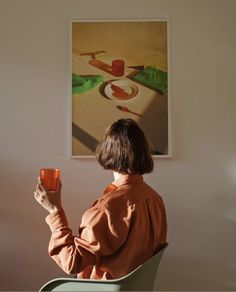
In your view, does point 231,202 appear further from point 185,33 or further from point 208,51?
point 185,33

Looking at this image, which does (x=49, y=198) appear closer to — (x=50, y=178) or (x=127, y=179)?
(x=50, y=178)

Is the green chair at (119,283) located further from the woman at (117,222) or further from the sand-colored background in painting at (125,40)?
the sand-colored background in painting at (125,40)

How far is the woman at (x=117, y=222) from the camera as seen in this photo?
1210 millimetres

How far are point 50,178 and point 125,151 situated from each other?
32cm

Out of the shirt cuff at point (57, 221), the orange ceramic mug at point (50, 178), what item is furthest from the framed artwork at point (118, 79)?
the shirt cuff at point (57, 221)

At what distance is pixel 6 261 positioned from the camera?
81.4 inches

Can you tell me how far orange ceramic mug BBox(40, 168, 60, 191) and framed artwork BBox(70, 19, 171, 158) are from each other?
2.16ft

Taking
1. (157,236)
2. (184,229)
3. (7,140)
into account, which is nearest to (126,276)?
(157,236)

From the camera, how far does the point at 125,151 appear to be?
Result: 4.30 ft

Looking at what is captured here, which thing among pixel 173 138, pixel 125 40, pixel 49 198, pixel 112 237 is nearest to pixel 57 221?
pixel 49 198

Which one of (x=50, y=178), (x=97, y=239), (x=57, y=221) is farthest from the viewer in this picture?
(x=50, y=178)

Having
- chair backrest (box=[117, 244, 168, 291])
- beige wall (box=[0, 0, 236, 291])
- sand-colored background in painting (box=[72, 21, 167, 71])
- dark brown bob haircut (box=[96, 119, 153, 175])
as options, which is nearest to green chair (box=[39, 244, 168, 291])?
chair backrest (box=[117, 244, 168, 291])

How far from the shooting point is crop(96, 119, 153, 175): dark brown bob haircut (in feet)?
4.31

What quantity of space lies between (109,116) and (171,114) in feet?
1.17
